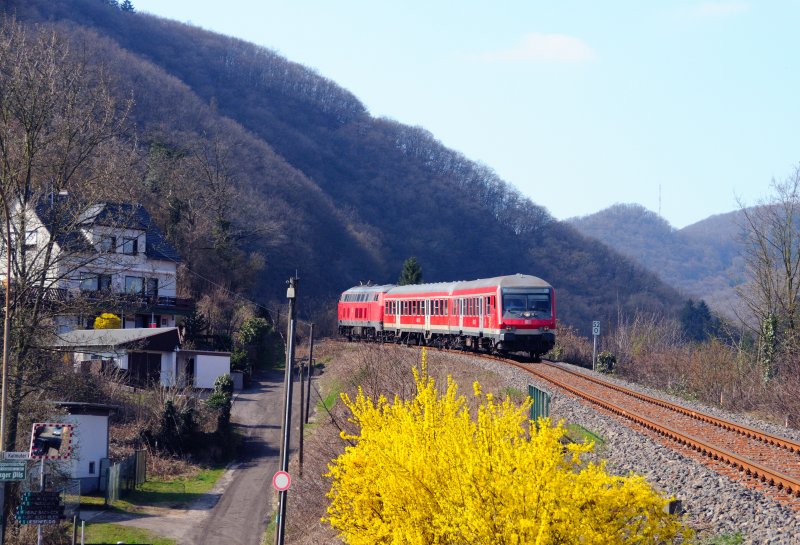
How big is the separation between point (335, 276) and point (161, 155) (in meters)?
26.8

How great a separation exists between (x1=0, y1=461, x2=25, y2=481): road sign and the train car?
2957 cm

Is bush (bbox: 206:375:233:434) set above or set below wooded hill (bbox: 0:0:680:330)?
below

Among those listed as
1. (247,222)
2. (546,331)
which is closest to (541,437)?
(546,331)

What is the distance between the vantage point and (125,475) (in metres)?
27.6

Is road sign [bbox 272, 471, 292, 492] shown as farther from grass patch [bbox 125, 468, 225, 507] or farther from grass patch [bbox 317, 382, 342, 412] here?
grass patch [bbox 317, 382, 342, 412]

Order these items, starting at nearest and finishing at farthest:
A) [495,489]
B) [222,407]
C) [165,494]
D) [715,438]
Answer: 1. [495,489]
2. [715,438]
3. [165,494]
4. [222,407]

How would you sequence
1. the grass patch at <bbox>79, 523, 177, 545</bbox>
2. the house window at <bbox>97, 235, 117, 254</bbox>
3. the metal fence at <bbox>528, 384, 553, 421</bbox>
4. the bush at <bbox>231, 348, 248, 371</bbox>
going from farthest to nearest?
the bush at <bbox>231, 348, 248, 371</bbox> < the house window at <bbox>97, 235, 117, 254</bbox> < the grass patch at <bbox>79, 523, 177, 545</bbox> < the metal fence at <bbox>528, 384, 553, 421</bbox>

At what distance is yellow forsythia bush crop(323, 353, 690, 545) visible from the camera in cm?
734

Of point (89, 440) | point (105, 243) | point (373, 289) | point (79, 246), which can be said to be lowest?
point (89, 440)

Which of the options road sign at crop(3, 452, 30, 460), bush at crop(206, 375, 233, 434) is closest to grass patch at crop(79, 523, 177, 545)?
road sign at crop(3, 452, 30, 460)

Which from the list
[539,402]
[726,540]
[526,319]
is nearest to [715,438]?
[539,402]

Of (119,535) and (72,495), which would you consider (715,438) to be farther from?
(72,495)

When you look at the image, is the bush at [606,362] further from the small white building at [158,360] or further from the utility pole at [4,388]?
the utility pole at [4,388]

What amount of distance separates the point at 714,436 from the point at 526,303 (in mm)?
14281
